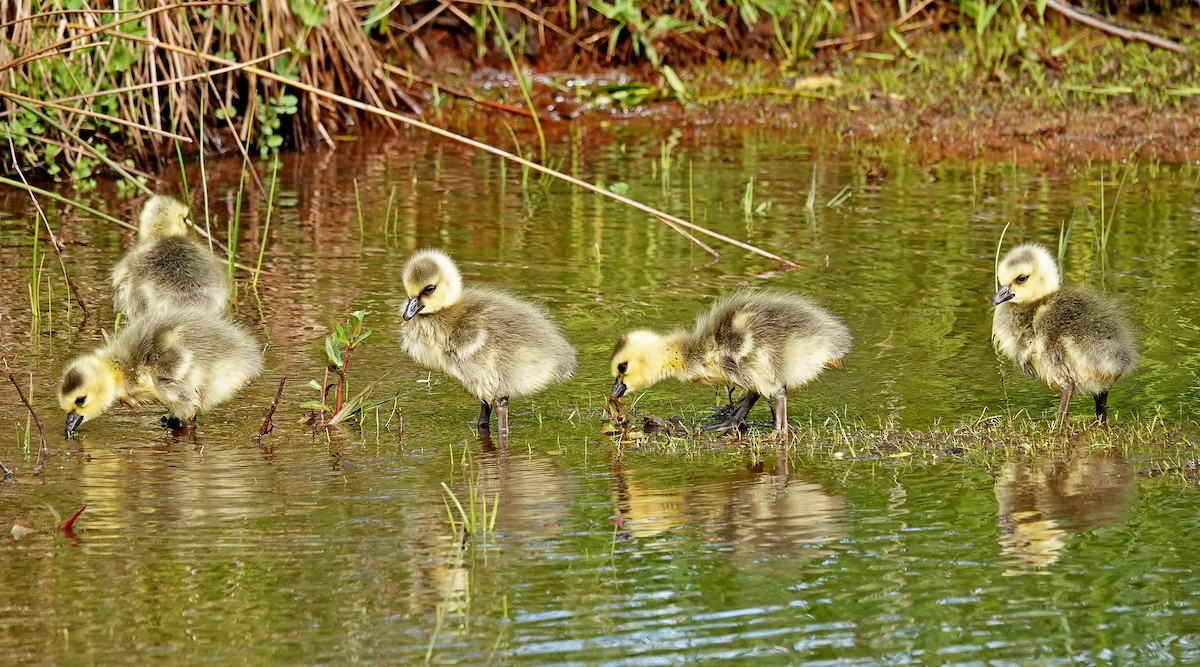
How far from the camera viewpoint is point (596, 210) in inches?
421

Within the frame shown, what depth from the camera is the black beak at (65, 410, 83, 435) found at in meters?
6.09

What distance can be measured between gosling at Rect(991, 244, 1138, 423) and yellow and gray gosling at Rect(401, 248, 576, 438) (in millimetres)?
1710

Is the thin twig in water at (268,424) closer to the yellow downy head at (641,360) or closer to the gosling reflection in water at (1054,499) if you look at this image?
the yellow downy head at (641,360)

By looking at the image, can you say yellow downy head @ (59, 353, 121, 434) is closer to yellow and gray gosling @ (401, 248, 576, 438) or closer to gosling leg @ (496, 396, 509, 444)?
yellow and gray gosling @ (401, 248, 576, 438)

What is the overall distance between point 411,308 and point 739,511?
1.76 m

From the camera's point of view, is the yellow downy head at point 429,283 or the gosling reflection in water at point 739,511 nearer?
the gosling reflection in water at point 739,511

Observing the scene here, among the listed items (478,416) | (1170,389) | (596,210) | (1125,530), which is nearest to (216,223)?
(596,210)

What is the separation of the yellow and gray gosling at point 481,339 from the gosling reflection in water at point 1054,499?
1747 mm

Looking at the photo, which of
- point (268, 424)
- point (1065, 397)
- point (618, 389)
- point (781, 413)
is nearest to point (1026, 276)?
point (1065, 397)

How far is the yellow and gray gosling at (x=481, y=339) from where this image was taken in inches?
251

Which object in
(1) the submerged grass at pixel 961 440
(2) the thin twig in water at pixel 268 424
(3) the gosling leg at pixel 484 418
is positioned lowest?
(1) the submerged grass at pixel 961 440

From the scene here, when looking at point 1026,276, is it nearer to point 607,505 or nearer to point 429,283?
point 607,505

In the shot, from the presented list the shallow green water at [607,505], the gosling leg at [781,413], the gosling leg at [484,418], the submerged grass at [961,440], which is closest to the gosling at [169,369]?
the shallow green water at [607,505]

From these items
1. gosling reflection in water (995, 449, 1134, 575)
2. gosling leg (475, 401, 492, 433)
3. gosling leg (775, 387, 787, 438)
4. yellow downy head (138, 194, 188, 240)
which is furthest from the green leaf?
gosling reflection in water (995, 449, 1134, 575)
